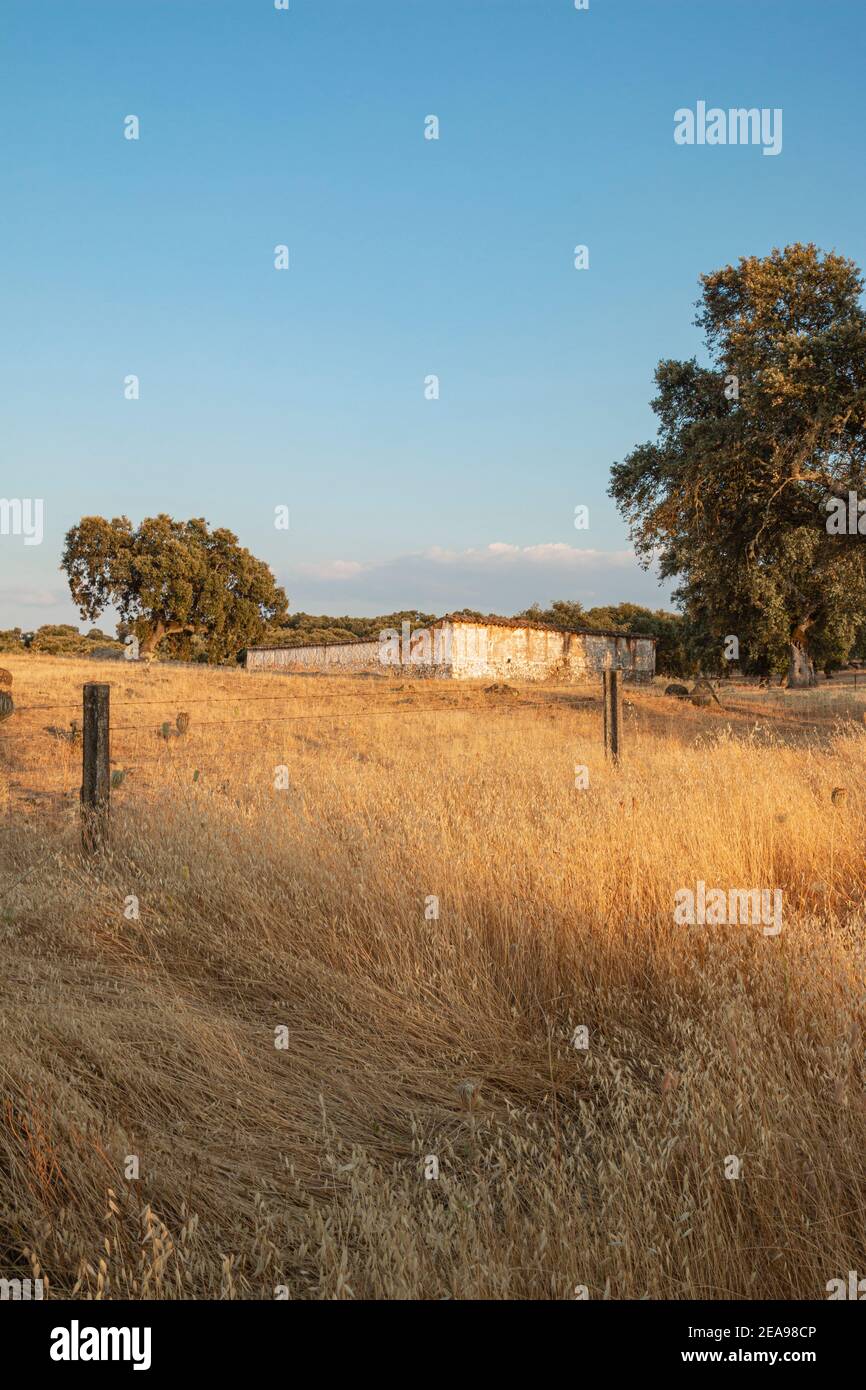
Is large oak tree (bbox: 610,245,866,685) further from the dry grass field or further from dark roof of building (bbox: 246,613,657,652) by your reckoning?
dark roof of building (bbox: 246,613,657,652)

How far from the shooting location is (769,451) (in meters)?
20.0

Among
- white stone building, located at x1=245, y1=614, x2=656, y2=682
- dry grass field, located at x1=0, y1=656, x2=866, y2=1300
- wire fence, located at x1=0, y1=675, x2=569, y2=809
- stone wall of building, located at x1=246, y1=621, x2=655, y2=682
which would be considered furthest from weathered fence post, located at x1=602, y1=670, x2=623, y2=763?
stone wall of building, located at x1=246, y1=621, x2=655, y2=682

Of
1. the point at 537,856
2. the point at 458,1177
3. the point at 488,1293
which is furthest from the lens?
the point at 537,856

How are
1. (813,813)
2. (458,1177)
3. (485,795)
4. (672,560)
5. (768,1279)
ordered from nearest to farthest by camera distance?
(768,1279)
(458,1177)
(813,813)
(485,795)
(672,560)

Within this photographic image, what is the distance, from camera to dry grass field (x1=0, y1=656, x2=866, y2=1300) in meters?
2.42

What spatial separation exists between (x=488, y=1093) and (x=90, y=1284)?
1.63 metres

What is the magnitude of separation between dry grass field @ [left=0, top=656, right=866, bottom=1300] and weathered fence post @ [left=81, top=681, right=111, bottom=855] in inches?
7.6

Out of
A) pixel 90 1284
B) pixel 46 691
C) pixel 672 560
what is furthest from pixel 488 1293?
pixel 672 560

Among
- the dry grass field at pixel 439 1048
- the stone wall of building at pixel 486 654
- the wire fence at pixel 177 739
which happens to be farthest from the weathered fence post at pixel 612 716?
the stone wall of building at pixel 486 654

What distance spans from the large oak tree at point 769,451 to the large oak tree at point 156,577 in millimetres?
38148

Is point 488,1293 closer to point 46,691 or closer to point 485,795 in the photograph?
point 485,795

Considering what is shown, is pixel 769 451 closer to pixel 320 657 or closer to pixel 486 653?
pixel 486 653

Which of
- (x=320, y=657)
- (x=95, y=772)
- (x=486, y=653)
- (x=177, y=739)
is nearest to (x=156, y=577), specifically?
(x=320, y=657)
